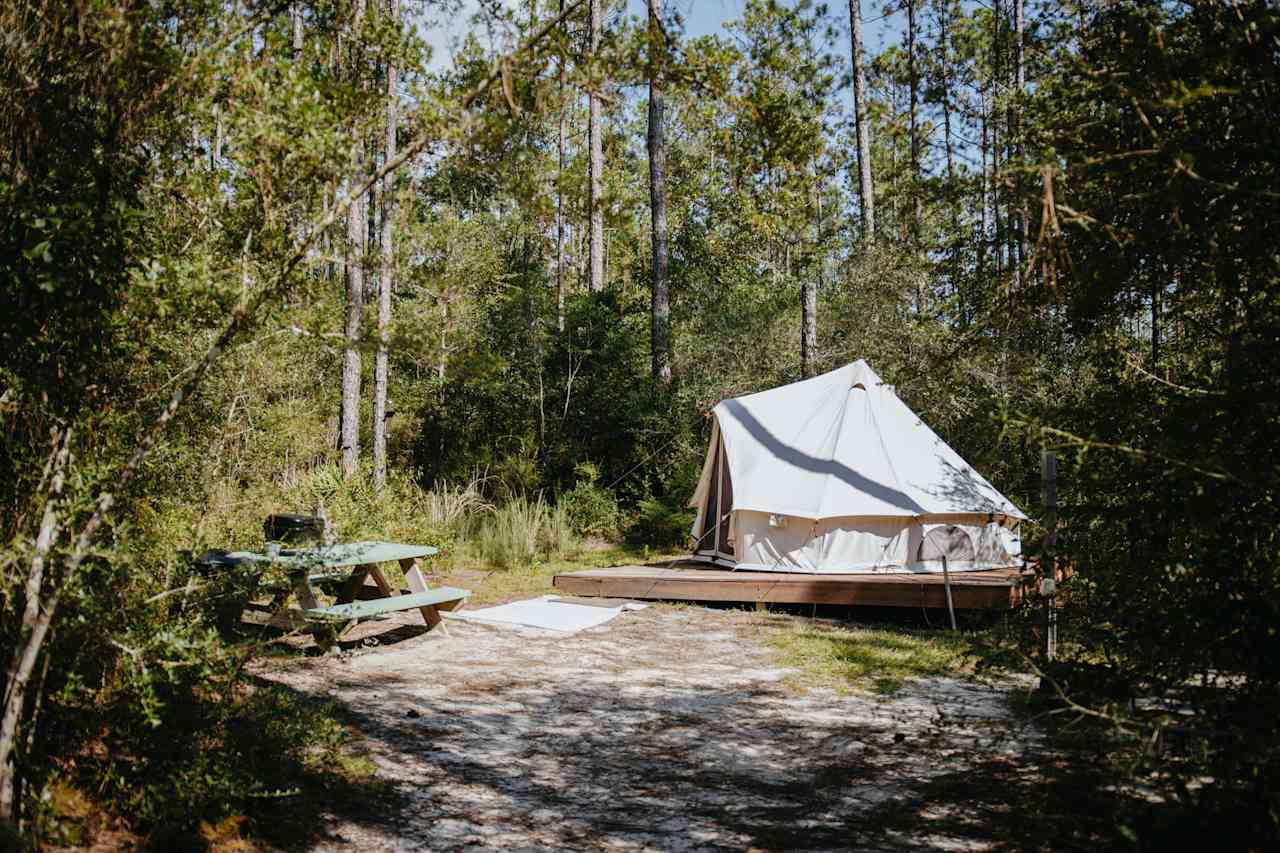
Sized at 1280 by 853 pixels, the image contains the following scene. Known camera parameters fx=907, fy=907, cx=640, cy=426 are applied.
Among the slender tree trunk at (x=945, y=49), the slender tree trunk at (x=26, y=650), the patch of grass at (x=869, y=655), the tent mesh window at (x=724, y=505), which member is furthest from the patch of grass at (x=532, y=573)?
the slender tree trunk at (x=945, y=49)

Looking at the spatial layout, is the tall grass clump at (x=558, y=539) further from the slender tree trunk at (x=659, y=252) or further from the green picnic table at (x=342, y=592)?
the green picnic table at (x=342, y=592)

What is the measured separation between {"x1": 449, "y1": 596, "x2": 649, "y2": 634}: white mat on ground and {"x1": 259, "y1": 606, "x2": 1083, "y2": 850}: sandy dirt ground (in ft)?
2.82

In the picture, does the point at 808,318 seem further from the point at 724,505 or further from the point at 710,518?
the point at 724,505

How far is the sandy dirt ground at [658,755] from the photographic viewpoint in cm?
309

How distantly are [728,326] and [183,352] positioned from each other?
10782mm

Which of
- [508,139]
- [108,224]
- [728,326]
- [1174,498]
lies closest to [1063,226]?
[1174,498]

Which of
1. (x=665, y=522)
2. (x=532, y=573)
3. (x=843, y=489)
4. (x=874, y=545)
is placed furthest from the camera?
(x=665, y=522)

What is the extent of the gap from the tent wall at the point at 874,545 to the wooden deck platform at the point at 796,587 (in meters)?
0.22

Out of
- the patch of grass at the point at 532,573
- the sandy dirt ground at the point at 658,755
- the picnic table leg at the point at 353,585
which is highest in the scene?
the picnic table leg at the point at 353,585

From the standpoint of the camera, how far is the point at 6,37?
8.17 feet

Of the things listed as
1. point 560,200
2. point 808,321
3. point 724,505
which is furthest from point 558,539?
point 560,200

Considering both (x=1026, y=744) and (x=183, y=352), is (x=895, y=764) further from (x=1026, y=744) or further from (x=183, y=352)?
(x=183, y=352)

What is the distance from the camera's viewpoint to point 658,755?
4055 mm

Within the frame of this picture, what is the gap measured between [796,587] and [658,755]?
4162mm
